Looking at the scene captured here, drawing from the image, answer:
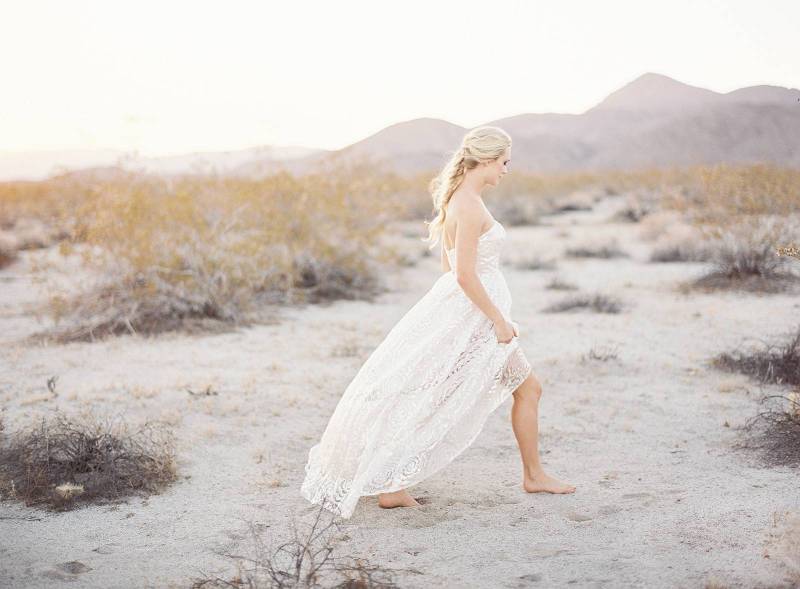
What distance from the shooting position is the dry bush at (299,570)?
335 cm

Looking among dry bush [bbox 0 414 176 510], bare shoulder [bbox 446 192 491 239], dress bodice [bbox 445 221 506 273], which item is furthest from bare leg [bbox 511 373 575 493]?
dry bush [bbox 0 414 176 510]

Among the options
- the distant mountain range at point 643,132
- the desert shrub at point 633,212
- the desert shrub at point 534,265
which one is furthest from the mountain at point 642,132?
the desert shrub at point 534,265

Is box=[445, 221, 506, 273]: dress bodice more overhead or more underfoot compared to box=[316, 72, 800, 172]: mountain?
more underfoot

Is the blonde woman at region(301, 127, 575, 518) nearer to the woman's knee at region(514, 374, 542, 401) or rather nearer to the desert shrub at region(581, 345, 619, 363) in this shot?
the woman's knee at region(514, 374, 542, 401)

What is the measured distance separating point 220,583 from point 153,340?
5823 mm

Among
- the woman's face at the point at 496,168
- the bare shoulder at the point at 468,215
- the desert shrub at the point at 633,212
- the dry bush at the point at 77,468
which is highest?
the woman's face at the point at 496,168

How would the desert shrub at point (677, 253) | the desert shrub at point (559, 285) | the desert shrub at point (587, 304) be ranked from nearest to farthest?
the desert shrub at point (587, 304), the desert shrub at point (559, 285), the desert shrub at point (677, 253)

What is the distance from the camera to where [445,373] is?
165 inches

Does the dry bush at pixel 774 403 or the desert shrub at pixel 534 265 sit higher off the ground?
the desert shrub at pixel 534 265

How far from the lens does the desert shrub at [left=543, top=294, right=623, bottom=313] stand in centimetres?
1067

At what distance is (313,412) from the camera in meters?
6.48

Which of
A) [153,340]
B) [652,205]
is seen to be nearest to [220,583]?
[153,340]

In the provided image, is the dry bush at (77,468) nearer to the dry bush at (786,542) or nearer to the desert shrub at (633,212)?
the dry bush at (786,542)

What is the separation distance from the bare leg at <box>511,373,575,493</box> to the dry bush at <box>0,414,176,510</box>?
2.17 meters
